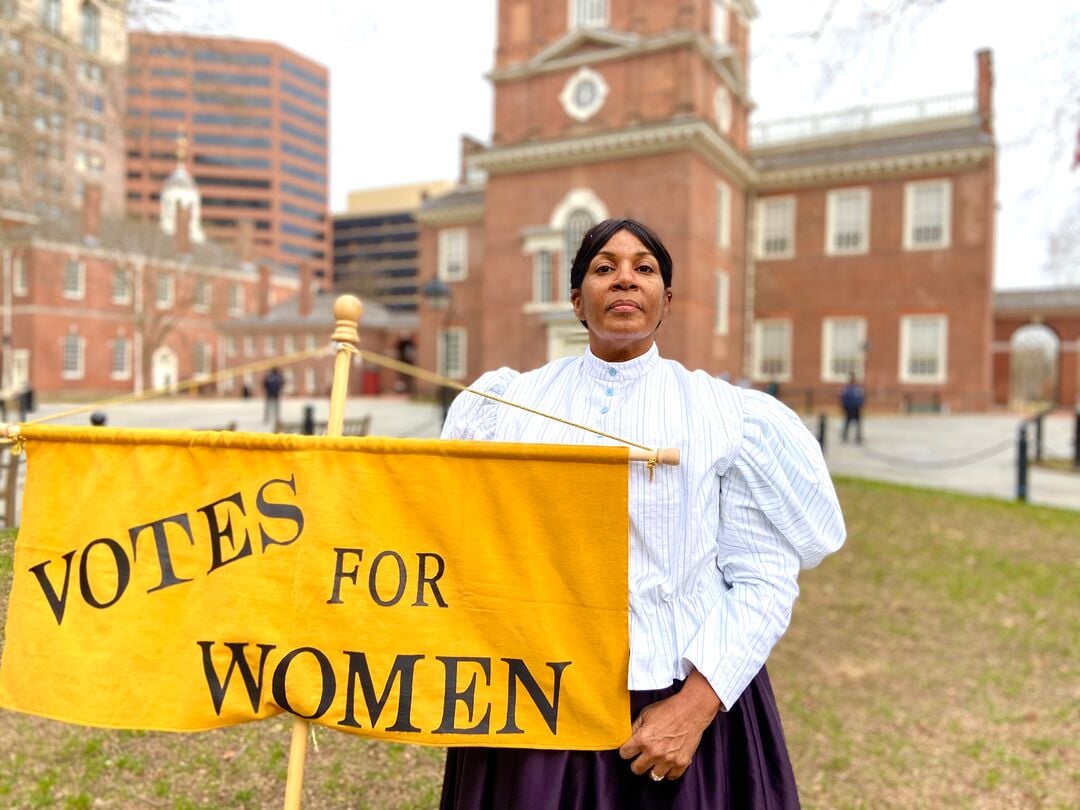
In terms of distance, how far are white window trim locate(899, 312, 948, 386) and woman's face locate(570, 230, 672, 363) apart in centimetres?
3017

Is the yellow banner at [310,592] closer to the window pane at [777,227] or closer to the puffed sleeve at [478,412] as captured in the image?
the puffed sleeve at [478,412]

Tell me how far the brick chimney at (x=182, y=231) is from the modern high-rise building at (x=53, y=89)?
94.6ft

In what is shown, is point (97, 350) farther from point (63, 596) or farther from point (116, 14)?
point (63, 596)

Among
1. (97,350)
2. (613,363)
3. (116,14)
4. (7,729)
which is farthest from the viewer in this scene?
(97,350)

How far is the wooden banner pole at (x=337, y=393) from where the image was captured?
184cm

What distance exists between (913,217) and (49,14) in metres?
28.6

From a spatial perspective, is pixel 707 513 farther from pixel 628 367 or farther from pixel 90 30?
pixel 90 30

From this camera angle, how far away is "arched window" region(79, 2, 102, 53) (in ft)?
23.0

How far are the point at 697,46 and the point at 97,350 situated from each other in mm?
36746

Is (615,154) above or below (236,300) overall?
above

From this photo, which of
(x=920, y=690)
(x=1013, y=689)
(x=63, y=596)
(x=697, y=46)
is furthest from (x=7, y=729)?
(x=697, y=46)

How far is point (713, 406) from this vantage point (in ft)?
5.94

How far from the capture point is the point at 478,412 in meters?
2.00

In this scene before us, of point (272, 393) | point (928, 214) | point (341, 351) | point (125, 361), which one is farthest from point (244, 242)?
point (341, 351)
